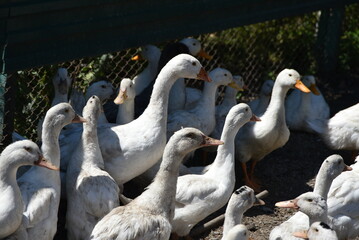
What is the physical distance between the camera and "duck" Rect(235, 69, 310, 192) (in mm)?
7323

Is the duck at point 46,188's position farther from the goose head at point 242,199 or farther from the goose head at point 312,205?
the goose head at point 312,205

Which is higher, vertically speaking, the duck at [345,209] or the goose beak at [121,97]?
the goose beak at [121,97]

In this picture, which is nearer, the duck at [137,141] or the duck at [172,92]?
the duck at [137,141]

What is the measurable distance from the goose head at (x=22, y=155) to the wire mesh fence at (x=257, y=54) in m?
2.68

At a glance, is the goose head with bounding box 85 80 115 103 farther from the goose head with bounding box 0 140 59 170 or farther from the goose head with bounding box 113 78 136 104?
the goose head with bounding box 0 140 59 170

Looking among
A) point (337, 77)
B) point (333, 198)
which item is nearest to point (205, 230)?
point (333, 198)

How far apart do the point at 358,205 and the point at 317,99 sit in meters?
2.83

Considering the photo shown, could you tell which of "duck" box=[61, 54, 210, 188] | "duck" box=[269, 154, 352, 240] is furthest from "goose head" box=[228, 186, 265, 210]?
"duck" box=[61, 54, 210, 188]

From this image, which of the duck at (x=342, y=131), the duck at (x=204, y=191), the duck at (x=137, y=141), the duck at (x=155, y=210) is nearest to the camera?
the duck at (x=155, y=210)

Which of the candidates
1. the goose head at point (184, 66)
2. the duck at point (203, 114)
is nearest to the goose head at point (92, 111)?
the goose head at point (184, 66)

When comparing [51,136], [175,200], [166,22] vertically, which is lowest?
[175,200]

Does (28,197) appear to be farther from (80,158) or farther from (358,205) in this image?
(358,205)

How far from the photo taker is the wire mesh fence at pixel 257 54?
338 inches

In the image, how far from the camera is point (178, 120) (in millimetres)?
7102
